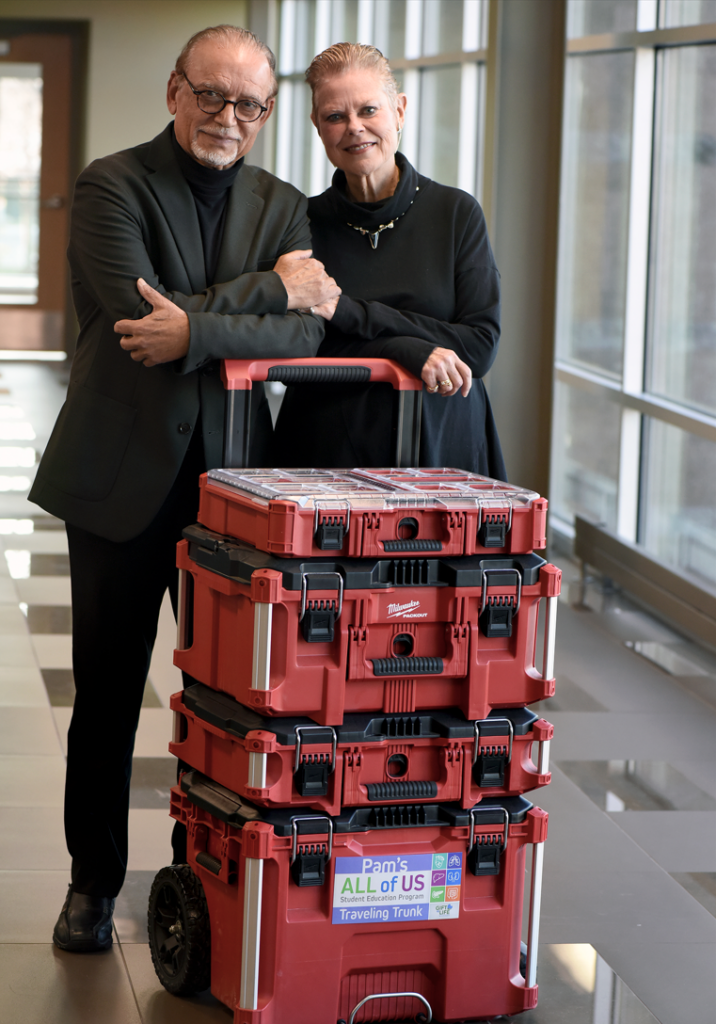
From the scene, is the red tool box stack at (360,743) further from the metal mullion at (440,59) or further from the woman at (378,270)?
the metal mullion at (440,59)

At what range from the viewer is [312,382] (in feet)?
7.29

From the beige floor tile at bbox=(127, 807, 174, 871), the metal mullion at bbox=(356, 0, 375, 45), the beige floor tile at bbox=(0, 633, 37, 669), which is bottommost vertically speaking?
the beige floor tile at bbox=(127, 807, 174, 871)

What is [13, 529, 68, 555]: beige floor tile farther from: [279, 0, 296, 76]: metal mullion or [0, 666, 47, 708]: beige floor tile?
[279, 0, 296, 76]: metal mullion

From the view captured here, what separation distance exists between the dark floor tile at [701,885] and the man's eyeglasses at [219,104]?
1819 mm

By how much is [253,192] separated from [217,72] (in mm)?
231

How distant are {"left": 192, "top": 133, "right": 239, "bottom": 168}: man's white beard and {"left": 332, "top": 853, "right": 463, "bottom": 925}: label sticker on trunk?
112 cm

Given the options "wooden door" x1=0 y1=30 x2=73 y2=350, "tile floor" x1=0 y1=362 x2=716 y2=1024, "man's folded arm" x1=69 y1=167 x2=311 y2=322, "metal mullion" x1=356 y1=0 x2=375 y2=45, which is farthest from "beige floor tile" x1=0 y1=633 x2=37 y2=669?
"wooden door" x1=0 y1=30 x2=73 y2=350

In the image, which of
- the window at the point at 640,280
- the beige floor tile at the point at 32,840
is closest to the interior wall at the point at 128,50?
the window at the point at 640,280

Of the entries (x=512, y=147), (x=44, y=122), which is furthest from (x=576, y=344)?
(x=44, y=122)

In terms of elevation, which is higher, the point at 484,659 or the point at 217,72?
the point at 217,72

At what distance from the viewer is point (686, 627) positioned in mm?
4863

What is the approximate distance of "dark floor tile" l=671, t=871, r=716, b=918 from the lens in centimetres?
272

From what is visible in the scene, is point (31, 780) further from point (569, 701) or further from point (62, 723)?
point (569, 701)

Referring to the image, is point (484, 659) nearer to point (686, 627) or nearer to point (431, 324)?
point (431, 324)
